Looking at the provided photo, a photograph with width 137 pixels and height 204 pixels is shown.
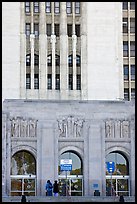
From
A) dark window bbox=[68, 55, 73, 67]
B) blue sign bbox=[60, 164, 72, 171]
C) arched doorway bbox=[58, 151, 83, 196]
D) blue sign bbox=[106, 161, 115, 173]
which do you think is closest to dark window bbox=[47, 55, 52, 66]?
dark window bbox=[68, 55, 73, 67]

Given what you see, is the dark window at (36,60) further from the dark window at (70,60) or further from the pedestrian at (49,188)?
the pedestrian at (49,188)

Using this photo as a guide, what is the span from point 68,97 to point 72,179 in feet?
59.6

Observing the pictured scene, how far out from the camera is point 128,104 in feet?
141

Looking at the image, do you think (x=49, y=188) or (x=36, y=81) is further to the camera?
(x=36, y=81)

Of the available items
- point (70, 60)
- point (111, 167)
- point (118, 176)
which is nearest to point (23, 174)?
point (111, 167)

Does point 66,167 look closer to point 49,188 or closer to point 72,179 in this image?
point 49,188

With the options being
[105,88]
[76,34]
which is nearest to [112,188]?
[105,88]

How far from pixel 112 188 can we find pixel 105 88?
1968 centimetres

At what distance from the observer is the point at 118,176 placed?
138 feet

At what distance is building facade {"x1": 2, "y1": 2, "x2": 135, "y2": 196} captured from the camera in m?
41.3

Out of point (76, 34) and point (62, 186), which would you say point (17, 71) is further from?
point (62, 186)

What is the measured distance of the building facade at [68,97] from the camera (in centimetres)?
4128

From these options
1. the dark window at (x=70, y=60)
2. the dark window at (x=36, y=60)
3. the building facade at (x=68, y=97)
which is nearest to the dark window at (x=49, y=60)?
the building facade at (x=68, y=97)

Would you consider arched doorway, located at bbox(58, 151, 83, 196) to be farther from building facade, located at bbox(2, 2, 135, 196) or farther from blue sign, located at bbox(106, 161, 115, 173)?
blue sign, located at bbox(106, 161, 115, 173)
